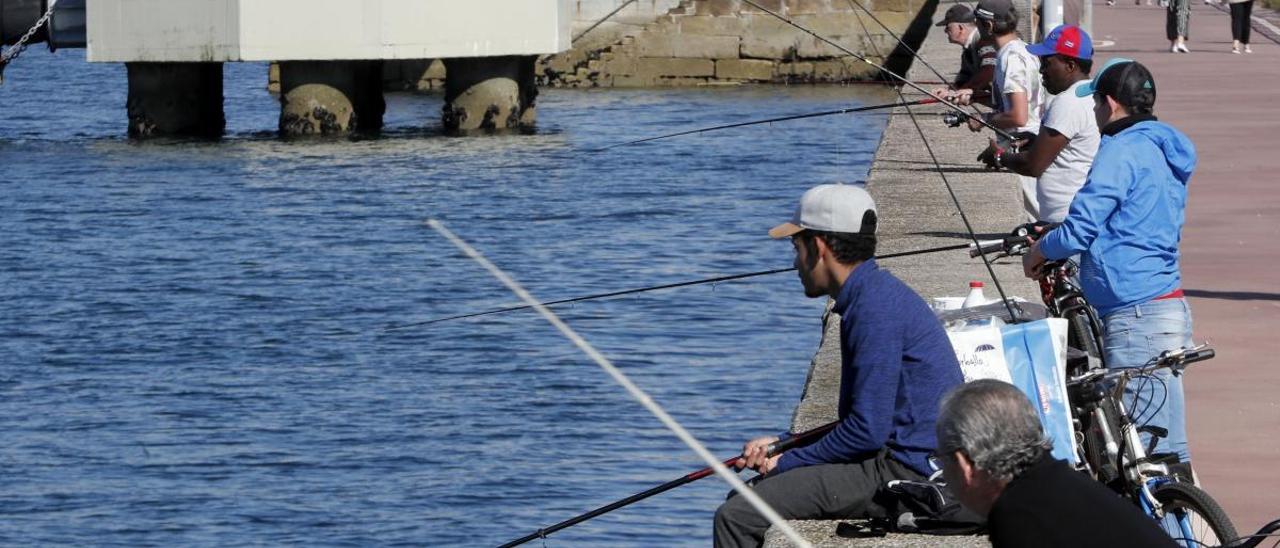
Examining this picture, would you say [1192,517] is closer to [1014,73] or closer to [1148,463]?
[1148,463]

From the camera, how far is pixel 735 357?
44.3 ft

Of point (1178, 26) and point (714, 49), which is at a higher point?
point (1178, 26)

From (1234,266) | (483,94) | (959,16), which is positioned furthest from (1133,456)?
(483,94)

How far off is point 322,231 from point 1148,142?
1471 centimetres

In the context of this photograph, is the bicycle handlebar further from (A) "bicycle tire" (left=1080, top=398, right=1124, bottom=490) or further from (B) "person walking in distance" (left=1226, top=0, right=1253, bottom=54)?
(B) "person walking in distance" (left=1226, top=0, right=1253, bottom=54)

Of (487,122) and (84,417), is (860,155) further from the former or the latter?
(84,417)

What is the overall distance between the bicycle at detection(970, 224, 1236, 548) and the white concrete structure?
21.0m

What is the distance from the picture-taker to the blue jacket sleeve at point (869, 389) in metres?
5.11

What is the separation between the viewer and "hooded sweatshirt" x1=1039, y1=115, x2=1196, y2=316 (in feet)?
19.9

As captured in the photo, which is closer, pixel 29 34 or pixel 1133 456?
pixel 1133 456

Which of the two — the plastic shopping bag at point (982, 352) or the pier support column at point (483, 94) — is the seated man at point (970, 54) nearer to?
the plastic shopping bag at point (982, 352)

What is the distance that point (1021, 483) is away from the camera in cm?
357

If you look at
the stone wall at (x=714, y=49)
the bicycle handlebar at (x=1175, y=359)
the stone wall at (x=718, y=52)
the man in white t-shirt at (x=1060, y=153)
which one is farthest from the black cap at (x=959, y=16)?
the stone wall at (x=718, y=52)

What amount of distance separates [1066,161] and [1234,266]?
168 inches
